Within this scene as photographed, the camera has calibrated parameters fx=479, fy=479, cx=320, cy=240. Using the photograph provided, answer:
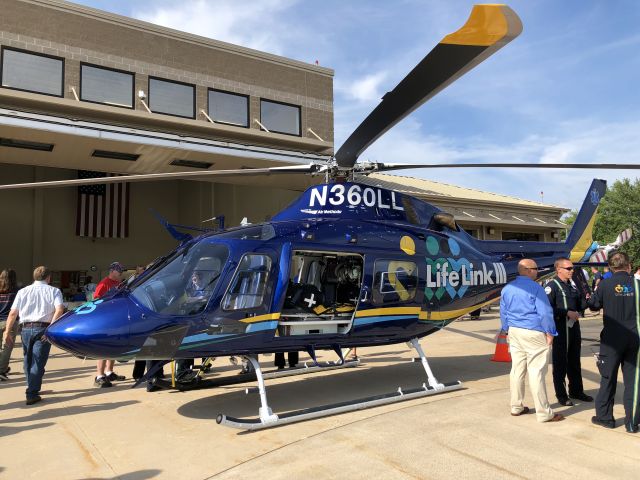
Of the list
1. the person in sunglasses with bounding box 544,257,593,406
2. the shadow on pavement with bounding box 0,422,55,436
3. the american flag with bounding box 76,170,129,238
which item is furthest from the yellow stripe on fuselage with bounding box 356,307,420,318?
the american flag with bounding box 76,170,129,238

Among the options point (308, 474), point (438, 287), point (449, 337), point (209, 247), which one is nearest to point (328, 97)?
point (449, 337)

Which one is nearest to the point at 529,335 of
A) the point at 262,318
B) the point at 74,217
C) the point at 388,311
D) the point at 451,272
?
the point at 388,311

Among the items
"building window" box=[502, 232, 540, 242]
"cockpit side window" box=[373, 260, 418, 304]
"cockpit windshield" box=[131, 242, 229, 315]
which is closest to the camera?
"cockpit windshield" box=[131, 242, 229, 315]

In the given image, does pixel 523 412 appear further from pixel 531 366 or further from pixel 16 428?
pixel 16 428

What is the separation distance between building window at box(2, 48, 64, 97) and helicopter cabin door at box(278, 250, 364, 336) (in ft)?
35.6

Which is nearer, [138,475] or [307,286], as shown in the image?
[138,475]

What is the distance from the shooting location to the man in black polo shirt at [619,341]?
4.55 m

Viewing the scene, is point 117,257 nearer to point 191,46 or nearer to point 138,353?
point 191,46

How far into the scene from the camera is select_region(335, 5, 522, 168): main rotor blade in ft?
12.0

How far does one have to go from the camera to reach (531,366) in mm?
5027

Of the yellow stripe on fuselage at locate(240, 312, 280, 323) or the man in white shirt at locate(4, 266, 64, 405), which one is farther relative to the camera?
the man in white shirt at locate(4, 266, 64, 405)

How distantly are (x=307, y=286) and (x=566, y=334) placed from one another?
3.13 m

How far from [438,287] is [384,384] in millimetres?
1565

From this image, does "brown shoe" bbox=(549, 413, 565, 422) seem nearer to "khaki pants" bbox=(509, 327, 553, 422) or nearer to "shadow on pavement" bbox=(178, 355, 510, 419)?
"khaki pants" bbox=(509, 327, 553, 422)
